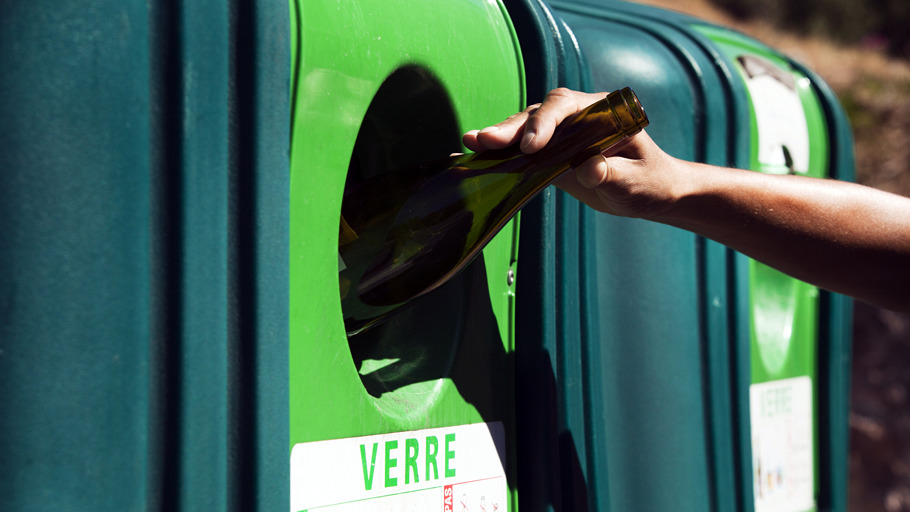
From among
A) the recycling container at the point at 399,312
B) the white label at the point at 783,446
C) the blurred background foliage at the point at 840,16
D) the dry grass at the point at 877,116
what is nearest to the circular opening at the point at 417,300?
the recycling container at the point at 399,312

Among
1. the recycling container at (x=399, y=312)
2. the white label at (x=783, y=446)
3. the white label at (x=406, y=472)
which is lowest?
the white label at (x=783, y=446)

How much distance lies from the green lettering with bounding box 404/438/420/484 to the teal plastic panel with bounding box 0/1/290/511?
20cm

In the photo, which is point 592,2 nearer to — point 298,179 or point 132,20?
point 298,179

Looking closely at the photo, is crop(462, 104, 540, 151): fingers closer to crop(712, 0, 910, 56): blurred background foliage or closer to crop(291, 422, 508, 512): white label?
crop(291, 422, 508, 512): white label

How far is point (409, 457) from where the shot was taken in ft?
3.31

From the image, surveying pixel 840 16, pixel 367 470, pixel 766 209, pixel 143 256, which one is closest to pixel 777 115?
pixel 766 209

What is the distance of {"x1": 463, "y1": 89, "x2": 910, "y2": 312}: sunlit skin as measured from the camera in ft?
3.44

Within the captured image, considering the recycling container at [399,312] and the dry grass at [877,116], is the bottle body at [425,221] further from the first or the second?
the dry grass at [877,116]

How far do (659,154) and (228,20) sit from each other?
20.3 inches

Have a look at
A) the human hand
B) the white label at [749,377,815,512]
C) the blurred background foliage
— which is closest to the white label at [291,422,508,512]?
the human hand

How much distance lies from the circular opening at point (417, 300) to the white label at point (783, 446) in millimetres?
779

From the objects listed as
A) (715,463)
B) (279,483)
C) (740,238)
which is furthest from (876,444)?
(279,483)

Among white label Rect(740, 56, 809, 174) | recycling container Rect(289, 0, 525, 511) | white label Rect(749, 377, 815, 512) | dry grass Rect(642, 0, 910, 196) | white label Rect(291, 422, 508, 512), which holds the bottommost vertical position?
white label Rect(749, 377, 815, 512)

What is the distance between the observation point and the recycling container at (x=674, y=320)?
1.22 m
